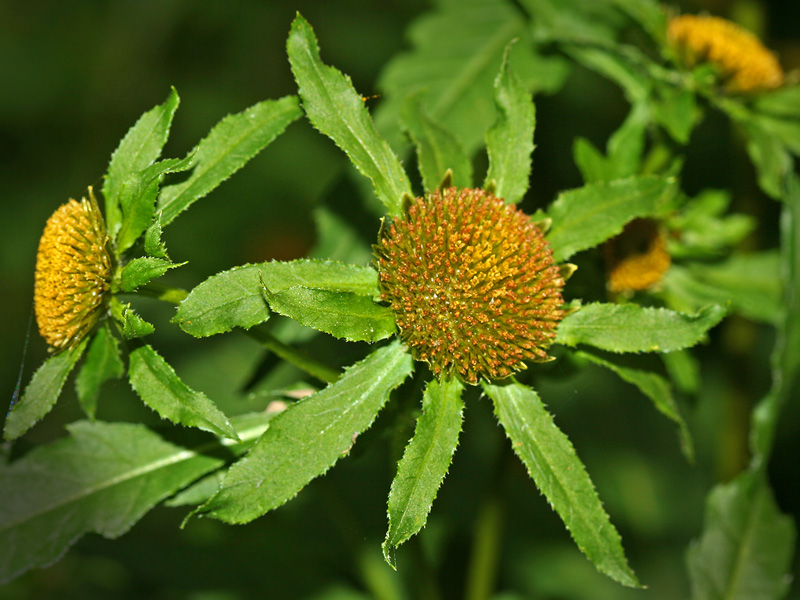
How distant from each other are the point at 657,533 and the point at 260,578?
1.59 m

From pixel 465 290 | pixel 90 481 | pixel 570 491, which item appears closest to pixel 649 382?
pixel 570 491

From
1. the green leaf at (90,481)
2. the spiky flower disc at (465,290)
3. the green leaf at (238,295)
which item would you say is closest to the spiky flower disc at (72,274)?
the green leaf at (238,295)

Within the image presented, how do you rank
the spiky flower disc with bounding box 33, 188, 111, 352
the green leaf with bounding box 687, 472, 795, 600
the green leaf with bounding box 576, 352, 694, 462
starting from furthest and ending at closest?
the green leaf with bounding box 687, 472, 795, 600, the green leaf with bounding box 576, 352, 694, 462, the spiky flower disc with bounding box 33, 188, 111, 352

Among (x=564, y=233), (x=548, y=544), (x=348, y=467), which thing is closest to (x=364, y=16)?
(x=348, y=467)

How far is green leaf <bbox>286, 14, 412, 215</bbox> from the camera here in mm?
1235

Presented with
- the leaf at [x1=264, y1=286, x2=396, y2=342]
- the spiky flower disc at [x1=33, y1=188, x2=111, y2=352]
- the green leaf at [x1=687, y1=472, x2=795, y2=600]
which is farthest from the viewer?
the green leaf at [x1=687, y1=472, x2=795, y2=600]

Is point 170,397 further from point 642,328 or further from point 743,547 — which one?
point 743,547

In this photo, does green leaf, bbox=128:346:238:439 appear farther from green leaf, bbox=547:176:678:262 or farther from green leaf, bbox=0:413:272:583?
green leaf, bbox=547:176:678:262

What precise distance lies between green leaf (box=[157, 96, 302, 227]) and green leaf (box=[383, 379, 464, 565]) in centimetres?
49

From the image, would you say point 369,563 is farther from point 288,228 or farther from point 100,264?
point 288,228

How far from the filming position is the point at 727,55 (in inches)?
77.5

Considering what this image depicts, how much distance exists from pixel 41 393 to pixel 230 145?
0.50 meters

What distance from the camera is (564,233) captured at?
1.39 m

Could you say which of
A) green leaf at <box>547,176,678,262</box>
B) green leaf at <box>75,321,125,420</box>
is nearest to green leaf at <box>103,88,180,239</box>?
green leaf at <box>75,321,125,420</box>
